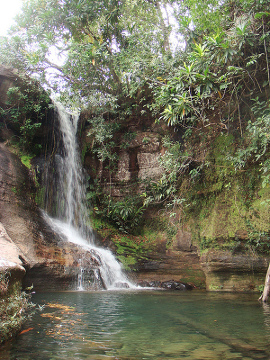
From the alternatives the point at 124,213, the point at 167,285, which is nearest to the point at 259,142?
the point at 167,285

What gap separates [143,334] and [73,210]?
9.64 metres

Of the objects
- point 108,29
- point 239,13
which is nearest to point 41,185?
point 108,29

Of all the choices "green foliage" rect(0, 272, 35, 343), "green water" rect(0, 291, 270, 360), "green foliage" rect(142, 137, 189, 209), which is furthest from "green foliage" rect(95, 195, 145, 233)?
"green foliage" rect(0, 272, 35, 343)

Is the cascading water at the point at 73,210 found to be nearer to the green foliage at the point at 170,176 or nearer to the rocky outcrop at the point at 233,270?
the green foliage at the point at 170,176

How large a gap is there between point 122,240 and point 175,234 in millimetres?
2515

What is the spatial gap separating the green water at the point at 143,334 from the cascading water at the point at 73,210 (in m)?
4.37

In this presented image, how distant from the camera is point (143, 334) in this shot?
3330mm

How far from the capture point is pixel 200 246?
9375 mm

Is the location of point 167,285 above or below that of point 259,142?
below

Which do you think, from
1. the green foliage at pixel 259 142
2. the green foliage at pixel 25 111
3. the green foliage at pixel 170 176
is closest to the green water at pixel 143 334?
the green foliage at pixel 259 142

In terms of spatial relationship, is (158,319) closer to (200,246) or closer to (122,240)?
(200,246)

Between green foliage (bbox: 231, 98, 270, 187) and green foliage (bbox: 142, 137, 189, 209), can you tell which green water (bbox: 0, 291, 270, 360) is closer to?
green foliage (bbox: 231, 98, 270, 187)

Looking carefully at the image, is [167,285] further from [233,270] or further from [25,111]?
[25,111]

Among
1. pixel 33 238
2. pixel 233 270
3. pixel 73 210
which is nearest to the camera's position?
pixel 233 270
